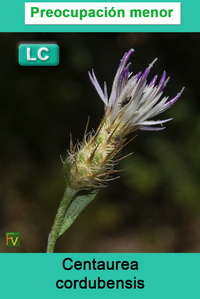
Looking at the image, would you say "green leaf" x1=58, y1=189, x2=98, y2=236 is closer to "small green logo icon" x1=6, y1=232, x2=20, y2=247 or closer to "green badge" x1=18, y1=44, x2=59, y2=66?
"small green logo icon" x1=6, y1=232, x2=20, y2=247

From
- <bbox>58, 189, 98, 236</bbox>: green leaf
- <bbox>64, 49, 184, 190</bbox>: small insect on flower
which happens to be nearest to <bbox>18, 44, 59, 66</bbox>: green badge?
<bbox>64, 49, 184, 190</bbox>: small insect on flower

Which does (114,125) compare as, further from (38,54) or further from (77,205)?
(38,54)

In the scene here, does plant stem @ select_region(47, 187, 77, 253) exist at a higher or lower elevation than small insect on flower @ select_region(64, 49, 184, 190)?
lower

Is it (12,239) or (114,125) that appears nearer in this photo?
(114,125)

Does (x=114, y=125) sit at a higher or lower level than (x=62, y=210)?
higher

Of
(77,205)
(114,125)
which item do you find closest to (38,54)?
(114,125)
